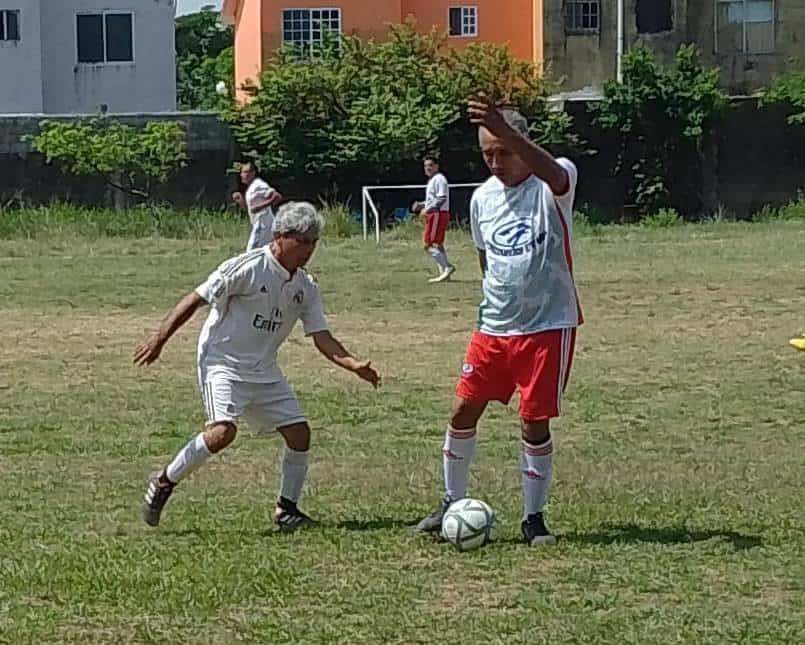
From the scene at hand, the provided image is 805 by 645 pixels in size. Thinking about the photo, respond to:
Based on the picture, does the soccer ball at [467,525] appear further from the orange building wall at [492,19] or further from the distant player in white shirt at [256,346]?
the orange building wall at [492,19]

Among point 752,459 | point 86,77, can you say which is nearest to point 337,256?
point 752,459

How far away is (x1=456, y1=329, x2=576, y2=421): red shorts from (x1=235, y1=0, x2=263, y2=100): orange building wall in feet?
129

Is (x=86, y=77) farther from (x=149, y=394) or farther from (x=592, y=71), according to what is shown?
(x=149, y=394)

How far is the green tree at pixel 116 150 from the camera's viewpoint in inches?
1436

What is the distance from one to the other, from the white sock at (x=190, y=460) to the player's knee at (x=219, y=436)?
3 centimetres

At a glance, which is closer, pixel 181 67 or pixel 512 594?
pixel 512 594

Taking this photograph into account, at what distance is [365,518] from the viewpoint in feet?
27.8

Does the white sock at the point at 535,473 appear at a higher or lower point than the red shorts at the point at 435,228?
lower

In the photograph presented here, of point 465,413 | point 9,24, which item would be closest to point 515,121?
point 465,413

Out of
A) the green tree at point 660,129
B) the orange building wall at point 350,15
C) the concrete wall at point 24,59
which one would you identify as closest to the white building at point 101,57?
the concrete wall at point 24,59

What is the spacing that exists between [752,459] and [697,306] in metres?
9.74

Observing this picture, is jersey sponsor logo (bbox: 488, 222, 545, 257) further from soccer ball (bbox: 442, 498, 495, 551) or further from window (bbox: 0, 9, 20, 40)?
window (bbox: 0, 9, 20, 40)

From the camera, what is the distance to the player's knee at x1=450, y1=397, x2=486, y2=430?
7832 millimetres

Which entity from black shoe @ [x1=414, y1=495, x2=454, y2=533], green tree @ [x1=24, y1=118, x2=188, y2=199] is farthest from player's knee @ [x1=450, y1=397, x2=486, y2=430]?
green tree @ [x1=24, y1=118, x2=188, y2=199]
